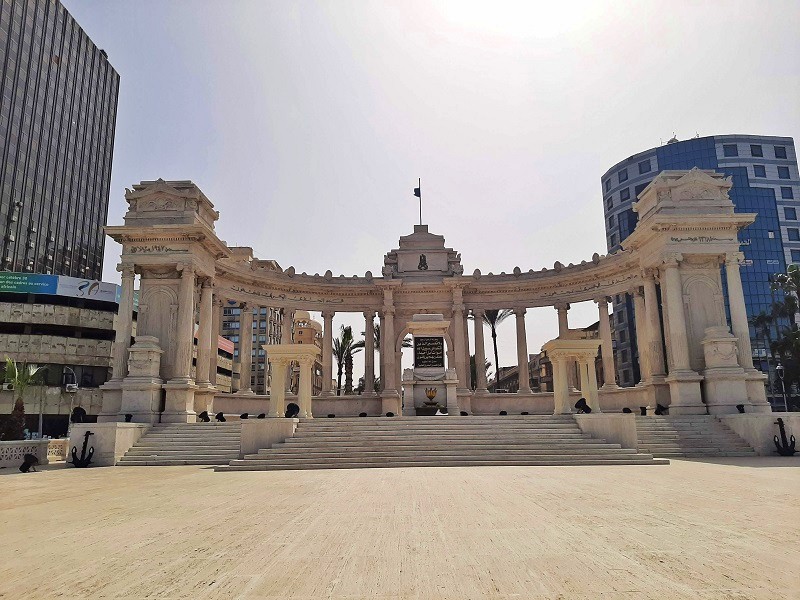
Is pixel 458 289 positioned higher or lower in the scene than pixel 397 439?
higher

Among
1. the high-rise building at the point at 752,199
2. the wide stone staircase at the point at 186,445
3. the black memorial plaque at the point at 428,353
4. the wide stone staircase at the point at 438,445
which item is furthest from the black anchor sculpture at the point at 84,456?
the high-rise building at the point at 752,199

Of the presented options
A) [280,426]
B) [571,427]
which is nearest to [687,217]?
[571,427]

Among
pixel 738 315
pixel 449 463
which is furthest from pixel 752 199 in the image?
pixel 449 463

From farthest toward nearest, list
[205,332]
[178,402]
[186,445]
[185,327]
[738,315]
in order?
1. [205,332]
2. [185,327]
3. [738,315]
4. [178,402]
5. [186,445]

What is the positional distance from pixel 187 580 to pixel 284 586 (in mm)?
1178

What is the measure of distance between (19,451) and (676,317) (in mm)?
34505

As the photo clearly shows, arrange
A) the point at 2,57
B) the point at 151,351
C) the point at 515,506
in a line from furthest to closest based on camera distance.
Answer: the point at 2,57, the point at 151,351, the point at 515,506

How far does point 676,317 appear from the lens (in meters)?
32.0

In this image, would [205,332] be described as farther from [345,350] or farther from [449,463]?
[345,350]

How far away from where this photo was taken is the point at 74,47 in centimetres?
10356

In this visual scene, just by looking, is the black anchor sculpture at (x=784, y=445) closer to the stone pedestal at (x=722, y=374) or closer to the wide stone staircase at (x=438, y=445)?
the stone pedestal at (x=722, y=374)

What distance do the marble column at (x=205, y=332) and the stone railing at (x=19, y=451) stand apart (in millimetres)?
10025

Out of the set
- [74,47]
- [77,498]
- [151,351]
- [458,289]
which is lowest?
[77,498]

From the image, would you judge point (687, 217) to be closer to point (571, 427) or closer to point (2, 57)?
point (571, 427)
